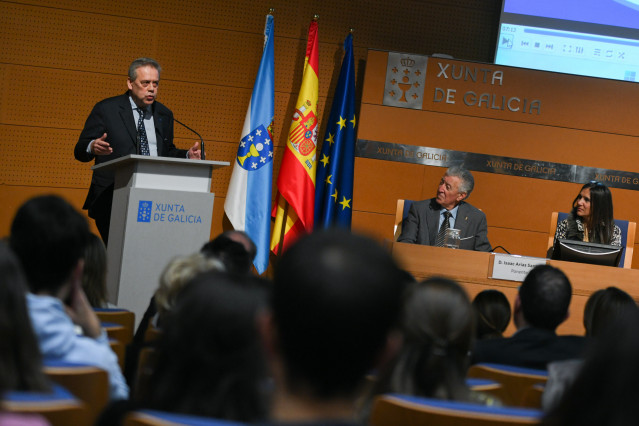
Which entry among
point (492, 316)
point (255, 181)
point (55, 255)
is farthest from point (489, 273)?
point (55, 255)

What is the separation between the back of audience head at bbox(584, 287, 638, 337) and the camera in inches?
113

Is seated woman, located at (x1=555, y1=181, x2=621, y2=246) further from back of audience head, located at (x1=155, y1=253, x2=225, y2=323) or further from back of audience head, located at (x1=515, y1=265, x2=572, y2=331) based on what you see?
back of audience head, located at (x1=155, y1=253, x2=225, y2=323)

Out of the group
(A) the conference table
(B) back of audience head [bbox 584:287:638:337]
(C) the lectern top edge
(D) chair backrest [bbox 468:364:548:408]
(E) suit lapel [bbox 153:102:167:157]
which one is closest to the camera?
(D) chair backrest [bbox 468:364:548:408]

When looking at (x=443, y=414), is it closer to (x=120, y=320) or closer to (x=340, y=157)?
(x=120, y=320)

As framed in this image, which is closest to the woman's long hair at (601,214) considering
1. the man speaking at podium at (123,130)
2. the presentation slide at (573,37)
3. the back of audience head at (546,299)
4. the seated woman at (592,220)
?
the seated woman at (592,220)

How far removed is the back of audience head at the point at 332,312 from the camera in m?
0.74

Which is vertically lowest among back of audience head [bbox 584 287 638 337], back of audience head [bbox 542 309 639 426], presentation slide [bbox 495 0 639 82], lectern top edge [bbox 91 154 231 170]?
back of audience head [bbox 584 287 638 337]

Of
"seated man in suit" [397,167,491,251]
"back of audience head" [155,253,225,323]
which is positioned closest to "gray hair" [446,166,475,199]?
"seated man in suit" [397,167,491,251]

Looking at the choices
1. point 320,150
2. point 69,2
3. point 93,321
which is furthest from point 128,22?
point 93,321

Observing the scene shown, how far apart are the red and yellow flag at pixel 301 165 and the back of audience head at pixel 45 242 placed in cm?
489

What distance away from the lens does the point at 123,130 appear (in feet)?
16.4

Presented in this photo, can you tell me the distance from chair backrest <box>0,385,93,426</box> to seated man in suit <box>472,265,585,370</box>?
1656mm

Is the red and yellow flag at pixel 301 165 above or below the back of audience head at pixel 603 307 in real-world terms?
above

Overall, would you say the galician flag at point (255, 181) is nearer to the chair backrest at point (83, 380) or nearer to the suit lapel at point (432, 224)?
the suit lapel at point (432, 224)
